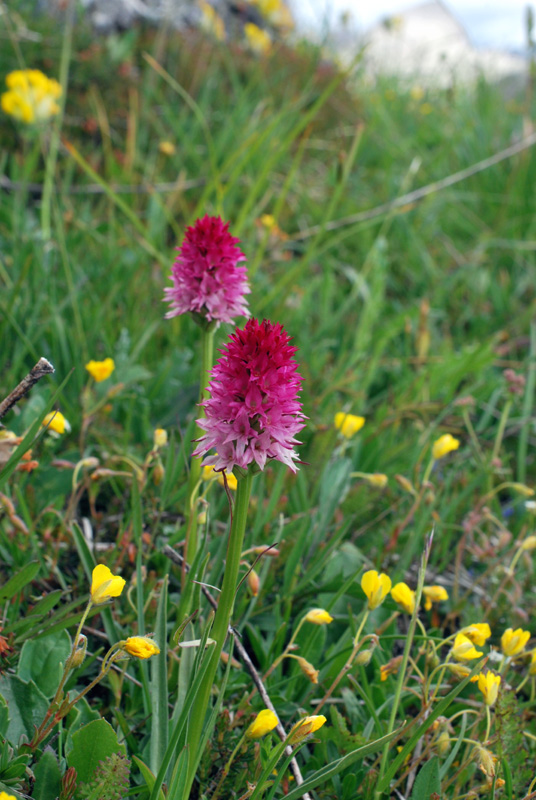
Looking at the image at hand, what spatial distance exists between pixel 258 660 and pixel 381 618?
1.02ft

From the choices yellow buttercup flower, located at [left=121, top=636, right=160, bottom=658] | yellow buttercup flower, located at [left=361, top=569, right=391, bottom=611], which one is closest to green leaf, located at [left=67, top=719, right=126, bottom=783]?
yellow buttercup flower, located at [left=121, top=636, right=160, bottom=658]

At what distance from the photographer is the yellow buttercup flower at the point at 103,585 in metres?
0.85

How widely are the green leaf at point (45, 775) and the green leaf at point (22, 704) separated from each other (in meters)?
0.10

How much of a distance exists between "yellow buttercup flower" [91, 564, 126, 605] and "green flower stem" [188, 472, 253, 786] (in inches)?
6.0

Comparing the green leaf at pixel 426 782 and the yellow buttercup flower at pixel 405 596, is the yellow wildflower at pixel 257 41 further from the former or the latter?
the green leaf at pixel 426 782

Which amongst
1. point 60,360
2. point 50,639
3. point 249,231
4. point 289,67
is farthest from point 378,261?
point 289,67

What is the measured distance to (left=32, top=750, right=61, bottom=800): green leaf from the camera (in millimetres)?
863

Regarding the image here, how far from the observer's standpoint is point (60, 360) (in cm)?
188

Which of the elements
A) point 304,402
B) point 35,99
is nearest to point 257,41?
point 35,99

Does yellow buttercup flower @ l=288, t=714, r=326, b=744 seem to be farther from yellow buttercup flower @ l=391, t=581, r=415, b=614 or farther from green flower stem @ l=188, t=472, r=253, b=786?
yellow buttercup flower @ l=391, t=581, r=415, b=614

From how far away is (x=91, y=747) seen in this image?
867 mm

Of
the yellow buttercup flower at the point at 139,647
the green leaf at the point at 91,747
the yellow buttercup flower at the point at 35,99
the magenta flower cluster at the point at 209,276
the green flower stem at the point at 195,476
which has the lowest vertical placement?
the green leaf at the point at 91,747

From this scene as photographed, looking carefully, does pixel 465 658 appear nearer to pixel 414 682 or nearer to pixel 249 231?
pixel 414 682

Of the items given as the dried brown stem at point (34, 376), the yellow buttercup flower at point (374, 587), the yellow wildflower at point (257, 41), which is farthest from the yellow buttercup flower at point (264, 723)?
the yellow wildflower at point (257, 41)
